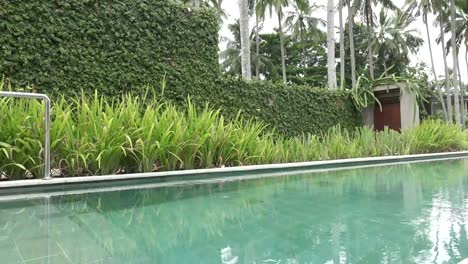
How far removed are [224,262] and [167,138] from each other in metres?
3.44

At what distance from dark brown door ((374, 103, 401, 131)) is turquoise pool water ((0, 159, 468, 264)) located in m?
8.54

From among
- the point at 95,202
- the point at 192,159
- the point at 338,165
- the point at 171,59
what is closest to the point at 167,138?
the point at 192,159

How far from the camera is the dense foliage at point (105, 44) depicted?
5949 millimetres

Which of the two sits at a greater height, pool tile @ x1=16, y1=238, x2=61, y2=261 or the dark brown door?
the dark brown door

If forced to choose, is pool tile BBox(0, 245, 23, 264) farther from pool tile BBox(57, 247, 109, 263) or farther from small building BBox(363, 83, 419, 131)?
small building BBox(363, 83, 419, 131)

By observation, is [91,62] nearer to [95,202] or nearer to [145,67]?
[145,67]

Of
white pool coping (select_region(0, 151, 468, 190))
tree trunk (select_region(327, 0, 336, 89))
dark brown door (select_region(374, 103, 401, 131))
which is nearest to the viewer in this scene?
white pool coping (select_region(0, 151, 468, 190))

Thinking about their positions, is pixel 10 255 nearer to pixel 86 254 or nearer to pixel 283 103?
pixel 86 254

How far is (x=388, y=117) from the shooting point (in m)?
12.6

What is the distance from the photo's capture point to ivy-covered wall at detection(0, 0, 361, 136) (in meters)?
6.00

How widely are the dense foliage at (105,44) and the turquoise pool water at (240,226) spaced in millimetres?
3067

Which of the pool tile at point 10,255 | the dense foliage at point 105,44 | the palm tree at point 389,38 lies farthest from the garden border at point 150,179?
the palm tree at point 389,38

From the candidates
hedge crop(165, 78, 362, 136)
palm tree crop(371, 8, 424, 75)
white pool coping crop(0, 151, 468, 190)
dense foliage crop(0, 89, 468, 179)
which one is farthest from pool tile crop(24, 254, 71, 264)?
palm tree crop(371, 8, 424, 75)

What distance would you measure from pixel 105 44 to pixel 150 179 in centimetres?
326
